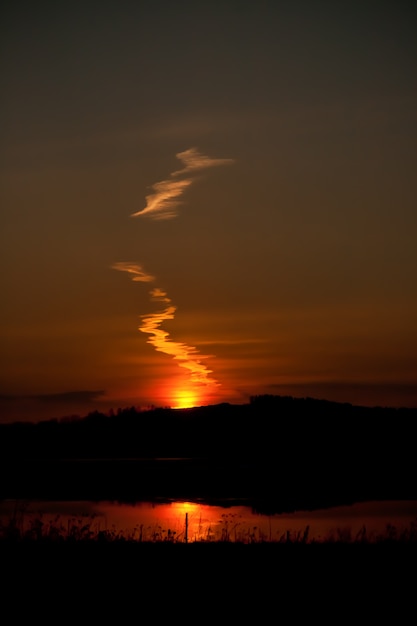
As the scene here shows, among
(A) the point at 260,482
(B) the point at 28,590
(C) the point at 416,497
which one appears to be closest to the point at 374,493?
(C) the point at 416,497

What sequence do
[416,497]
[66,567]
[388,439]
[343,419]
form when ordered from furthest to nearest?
[343,419] < [388,439] < [416,497] < [66,567]

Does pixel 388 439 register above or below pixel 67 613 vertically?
above

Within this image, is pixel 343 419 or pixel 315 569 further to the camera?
pixel 343 419

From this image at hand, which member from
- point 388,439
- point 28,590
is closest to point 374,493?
point 28,590

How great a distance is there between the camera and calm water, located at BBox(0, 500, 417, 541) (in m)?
26.8

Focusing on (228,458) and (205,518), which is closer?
(205,518)

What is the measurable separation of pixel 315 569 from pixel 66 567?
3658 millimetres

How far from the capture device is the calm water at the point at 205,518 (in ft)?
88.1

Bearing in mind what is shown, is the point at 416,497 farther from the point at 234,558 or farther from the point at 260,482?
the point at 234,558

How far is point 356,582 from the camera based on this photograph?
12961 mm

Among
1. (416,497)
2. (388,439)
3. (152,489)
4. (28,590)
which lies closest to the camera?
(28,590)

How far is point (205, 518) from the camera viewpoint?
31.2 metres

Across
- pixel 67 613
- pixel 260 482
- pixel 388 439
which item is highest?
pixel 388 439

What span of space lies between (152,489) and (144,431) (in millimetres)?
81437
